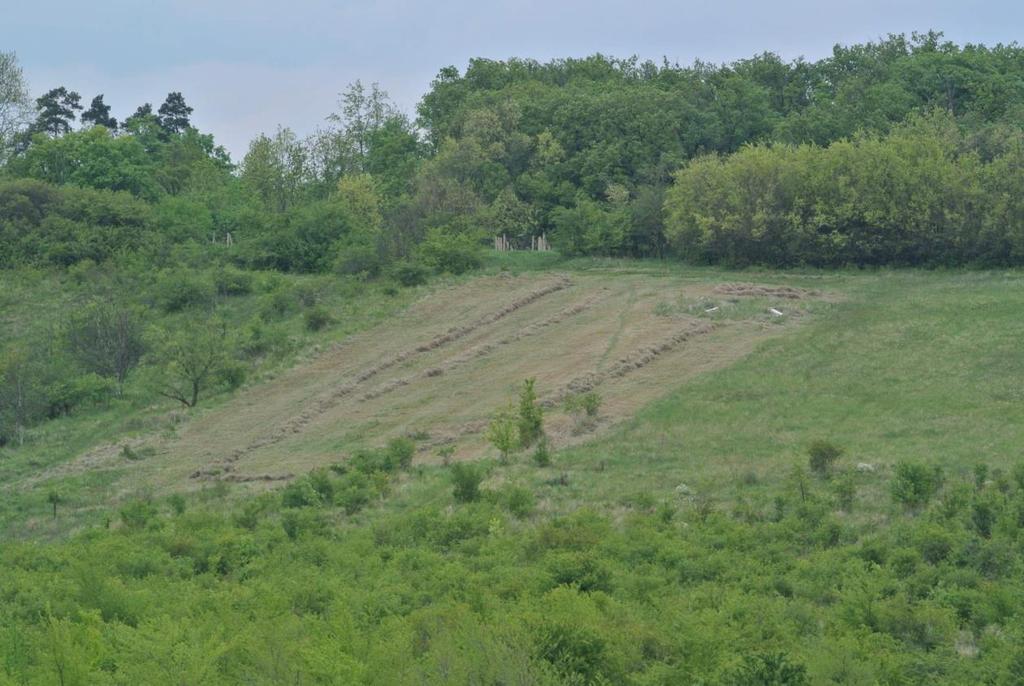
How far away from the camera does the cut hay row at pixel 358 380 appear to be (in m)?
39.7

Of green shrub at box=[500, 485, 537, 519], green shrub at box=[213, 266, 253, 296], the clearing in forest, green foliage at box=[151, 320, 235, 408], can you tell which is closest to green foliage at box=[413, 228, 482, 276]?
the clearing in forest

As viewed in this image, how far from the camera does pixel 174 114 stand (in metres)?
97.6

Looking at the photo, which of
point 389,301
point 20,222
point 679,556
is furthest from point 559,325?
point 20,222

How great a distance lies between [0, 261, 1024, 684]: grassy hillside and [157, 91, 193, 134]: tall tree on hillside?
53.5 meters

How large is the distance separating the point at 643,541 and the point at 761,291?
25193 mm

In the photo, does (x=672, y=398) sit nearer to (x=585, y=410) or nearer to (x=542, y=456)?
(x=585, y=410)

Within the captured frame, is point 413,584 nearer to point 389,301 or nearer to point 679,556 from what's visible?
point 679,556

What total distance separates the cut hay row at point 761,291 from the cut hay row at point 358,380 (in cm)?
624

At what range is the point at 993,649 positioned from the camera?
18.9 m

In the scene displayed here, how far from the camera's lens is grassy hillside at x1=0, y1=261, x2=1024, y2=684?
18.0 metres

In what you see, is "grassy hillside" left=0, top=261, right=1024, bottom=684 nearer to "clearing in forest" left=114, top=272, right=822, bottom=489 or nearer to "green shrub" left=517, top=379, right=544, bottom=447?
"clearing in forest" left=114, top=272, right=822, bottom=489

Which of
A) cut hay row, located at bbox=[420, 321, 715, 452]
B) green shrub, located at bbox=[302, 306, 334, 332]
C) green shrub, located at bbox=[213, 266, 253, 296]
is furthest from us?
green shrub, located at bbox=[213, 266, 253, 296]

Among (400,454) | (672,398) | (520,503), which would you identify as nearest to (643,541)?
(520,503)

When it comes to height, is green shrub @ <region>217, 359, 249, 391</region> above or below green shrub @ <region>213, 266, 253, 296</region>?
below
